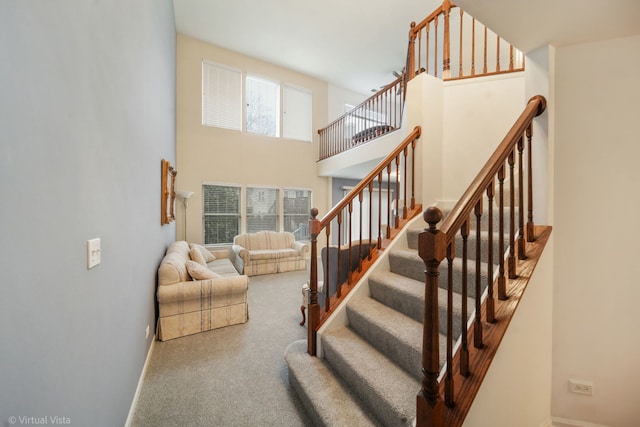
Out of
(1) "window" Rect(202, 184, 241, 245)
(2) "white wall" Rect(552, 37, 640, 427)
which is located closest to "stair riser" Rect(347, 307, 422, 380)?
(2) "white wall" Rect(552, 37, 640, 427)

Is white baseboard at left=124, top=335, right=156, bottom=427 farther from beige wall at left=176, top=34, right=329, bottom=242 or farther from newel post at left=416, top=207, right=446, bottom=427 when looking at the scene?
beige wall at left=176, top=34, right=329, bottom=242

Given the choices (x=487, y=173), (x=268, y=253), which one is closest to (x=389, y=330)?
(x=487, y=173)

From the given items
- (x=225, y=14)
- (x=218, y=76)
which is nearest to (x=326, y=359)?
(x=225, y=14)

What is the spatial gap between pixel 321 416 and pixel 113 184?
1782mm

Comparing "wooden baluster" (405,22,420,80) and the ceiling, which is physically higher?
the ceiling

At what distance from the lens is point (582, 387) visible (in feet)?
5.07

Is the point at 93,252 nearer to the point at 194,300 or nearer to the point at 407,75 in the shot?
the point at 194,300

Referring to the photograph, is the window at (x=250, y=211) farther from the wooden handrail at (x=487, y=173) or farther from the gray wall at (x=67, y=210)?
the wooden handrail at (x=487, y=173)

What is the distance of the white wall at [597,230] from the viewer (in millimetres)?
1441

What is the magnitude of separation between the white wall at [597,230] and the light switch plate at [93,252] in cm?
250

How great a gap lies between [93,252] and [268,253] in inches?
165

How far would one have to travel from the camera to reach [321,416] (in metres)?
1.45

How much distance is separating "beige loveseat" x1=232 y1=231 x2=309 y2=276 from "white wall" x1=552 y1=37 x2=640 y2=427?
438 cm

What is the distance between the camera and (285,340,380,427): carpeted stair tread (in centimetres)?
142
